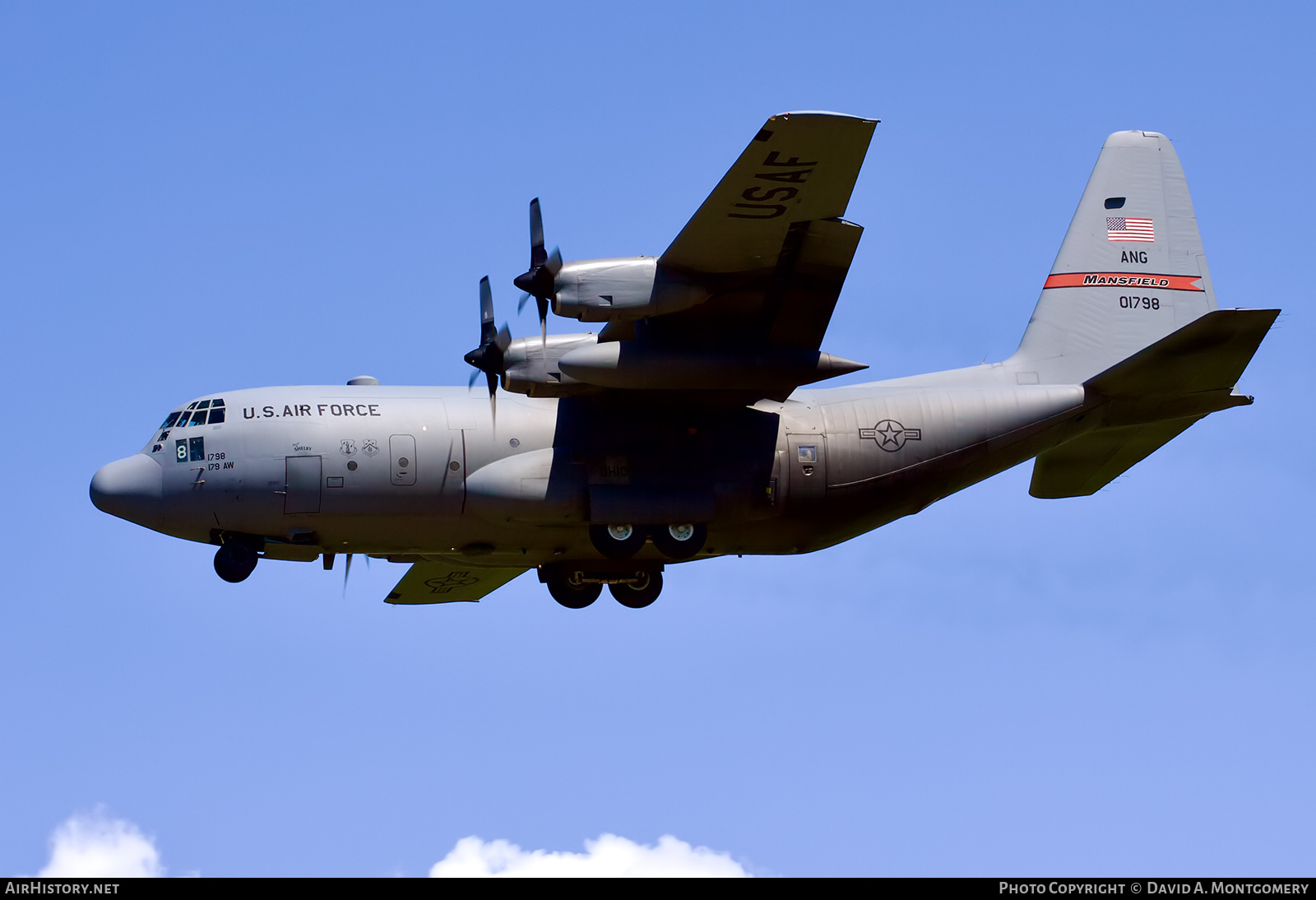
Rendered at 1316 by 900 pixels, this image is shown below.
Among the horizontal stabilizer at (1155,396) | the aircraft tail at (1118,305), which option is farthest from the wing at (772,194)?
the aircraft tail at (1118,305)

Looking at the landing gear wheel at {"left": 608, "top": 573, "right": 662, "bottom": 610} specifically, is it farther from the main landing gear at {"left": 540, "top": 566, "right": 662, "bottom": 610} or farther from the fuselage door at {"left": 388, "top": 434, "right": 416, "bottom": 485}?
the fuselage door at {"left": 388, "top": 434, "right": 416, "bottom": 485}

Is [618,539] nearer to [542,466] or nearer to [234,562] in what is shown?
[542,466]

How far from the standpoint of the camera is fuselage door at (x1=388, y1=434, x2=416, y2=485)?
19.1 meters

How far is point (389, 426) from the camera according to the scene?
19328mm

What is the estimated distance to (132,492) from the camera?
1912 cm

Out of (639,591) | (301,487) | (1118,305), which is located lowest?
Result: (639,591)

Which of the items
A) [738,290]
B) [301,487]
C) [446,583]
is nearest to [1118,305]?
[738,290]

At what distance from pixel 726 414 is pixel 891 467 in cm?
225

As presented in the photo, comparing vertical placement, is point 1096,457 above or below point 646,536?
above

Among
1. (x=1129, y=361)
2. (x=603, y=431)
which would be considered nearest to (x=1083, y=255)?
(x=1129, y=361)

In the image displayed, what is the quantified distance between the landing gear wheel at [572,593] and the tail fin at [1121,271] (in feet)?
21.4

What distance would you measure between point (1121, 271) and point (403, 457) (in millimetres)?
10402

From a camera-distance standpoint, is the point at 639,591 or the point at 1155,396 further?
the point at 639,591
